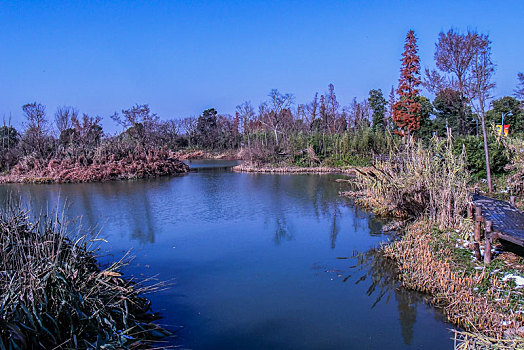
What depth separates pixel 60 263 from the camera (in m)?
4.43

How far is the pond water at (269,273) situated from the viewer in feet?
14.9

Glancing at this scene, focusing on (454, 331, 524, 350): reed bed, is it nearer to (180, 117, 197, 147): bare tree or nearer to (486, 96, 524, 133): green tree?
(486, 96, 524, 133): green tree

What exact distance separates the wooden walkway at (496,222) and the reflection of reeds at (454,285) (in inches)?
19.7

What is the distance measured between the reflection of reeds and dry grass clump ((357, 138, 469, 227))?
2.76 feet

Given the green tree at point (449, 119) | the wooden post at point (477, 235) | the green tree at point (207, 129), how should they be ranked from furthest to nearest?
the green tree at point (207, 129), the green tree at point (449, 119), the wooden post at point (477, 235)

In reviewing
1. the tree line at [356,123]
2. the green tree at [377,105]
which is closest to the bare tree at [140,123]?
the tree line at [356,123]

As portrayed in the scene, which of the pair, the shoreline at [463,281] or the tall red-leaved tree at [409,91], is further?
the tall red-leaved tree at [409,91]

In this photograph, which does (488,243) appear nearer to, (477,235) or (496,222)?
(477,235)

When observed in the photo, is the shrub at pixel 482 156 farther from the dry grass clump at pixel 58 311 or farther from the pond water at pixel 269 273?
the dry grass clump at pixel 58 311

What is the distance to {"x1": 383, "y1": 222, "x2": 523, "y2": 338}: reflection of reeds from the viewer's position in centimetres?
419

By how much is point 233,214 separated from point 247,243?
116 inches

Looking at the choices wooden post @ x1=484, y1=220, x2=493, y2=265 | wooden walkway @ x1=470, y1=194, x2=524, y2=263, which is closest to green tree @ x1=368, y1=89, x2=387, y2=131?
wooden walkway @ x1=470, y1=194, x2=524, y2=263

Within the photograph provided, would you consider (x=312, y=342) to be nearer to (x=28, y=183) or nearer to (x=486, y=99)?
(x=486, y=99)

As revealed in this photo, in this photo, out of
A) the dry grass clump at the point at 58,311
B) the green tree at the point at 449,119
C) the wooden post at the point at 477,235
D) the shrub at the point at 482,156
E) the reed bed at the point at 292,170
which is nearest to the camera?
the dry grass clump at the point at 58,311
